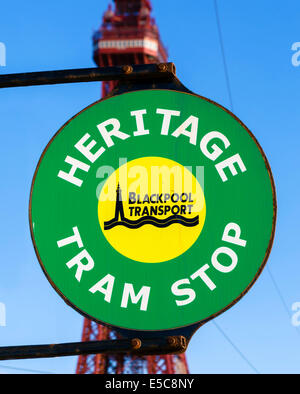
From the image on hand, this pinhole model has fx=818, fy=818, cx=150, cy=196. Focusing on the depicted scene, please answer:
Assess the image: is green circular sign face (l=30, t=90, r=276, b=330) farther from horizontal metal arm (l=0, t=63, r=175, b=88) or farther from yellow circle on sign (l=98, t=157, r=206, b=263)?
horizontal metal arm (l=0, t=63, r=175, b=88)

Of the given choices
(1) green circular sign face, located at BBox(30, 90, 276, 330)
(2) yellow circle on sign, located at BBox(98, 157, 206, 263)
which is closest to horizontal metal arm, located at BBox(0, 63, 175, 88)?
(1) green circular sign face, located at BBox(30, 90, 276, 330)

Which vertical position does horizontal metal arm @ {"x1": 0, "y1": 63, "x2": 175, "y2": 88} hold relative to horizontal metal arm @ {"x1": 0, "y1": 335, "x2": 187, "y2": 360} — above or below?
above

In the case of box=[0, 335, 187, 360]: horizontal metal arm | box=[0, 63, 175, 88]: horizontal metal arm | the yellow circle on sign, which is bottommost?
box=[0, 335, 187, 360]: horizontal metal arm

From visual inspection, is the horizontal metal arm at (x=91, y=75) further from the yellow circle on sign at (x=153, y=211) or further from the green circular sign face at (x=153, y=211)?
the yellow circle on sign at (x=153, y=211)

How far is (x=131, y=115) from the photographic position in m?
4.15

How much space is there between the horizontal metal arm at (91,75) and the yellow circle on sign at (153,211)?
47 centimetres

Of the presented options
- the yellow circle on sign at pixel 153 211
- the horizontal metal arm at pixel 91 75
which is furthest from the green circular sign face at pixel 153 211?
the horizontal metal arm at pixel 91 75

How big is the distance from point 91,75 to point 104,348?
4.71ft

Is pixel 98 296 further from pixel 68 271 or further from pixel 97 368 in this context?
pixel 97 368

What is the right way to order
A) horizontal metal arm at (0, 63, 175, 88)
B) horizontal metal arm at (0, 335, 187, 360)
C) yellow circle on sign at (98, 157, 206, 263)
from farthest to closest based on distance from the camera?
horizontal metal arm at (0, 63, 175, 88) < yellow circle on sign at (98, 157, 206, 263) < horizontal metal arm at (0, 335, 187, 360)

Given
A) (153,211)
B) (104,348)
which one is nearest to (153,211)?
(153,211)

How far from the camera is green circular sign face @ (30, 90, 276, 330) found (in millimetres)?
3852

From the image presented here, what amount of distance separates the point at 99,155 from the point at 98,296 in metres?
0.70
